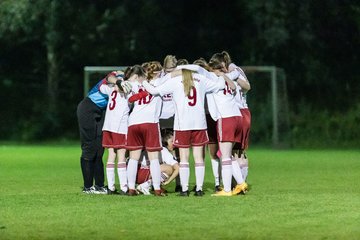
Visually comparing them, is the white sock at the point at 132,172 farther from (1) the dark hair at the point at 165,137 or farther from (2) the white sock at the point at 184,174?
(1) the dark hair at the point at 165,137

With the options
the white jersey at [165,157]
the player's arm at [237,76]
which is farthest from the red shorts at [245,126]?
the white jersey at [165,157]

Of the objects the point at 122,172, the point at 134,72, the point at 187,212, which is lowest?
the point at 187,212

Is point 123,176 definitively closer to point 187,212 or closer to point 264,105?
point 187,212

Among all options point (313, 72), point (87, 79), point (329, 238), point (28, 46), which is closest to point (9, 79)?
point (28, 46)

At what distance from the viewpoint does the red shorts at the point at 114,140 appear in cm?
1529

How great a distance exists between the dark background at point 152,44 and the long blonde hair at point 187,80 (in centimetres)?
2284

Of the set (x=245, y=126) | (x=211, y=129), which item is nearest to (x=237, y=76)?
(x=245, y=126)

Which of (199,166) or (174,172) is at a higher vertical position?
(199,166)

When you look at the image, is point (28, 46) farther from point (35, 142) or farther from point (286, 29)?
point (286, 29)

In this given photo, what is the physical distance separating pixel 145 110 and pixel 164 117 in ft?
3.36

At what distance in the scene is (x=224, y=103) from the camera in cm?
1491

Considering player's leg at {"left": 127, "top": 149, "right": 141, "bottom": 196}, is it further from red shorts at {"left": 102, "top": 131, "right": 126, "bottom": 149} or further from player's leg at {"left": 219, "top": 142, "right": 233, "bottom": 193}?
player's leg at {"left": 219, "top": 142, "right": 233, "bottom": 193}

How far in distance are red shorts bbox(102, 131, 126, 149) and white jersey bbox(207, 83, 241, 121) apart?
131 cm

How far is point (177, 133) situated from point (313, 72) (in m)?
24.7
